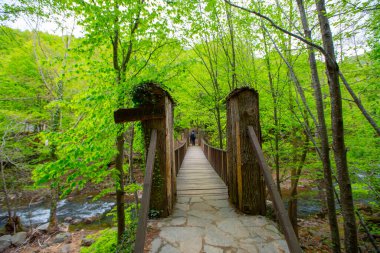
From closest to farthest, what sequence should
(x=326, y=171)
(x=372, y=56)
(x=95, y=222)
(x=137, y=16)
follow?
1. (x=326, y=171)
2. (x=137, y=16)
3. (x=372, y=56)
4. (x=95, y=222)

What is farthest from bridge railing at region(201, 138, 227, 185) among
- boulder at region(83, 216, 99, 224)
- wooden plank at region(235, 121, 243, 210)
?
boulder at region(83, 216, 99, 224)

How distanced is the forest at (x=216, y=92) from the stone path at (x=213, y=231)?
57cm

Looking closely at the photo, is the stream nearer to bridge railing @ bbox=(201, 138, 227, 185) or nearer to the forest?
the forest

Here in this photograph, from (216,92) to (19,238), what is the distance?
37.1 feet

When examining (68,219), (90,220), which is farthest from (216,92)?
(68,219)

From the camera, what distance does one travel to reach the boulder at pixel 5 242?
25.9 ft

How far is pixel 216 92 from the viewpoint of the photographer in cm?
788

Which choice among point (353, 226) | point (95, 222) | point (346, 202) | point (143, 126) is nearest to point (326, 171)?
point (346, 202)

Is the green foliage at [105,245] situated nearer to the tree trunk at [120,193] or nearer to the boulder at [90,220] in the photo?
the tree trunk at [120,193]

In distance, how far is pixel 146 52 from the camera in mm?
4617

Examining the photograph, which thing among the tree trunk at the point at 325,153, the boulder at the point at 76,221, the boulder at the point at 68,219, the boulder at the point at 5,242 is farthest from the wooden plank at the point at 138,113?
the boulder at the point at 68,219

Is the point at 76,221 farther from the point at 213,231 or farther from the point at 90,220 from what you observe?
the point at 213,231

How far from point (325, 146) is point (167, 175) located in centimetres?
326

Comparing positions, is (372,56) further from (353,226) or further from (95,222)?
(95,222)
